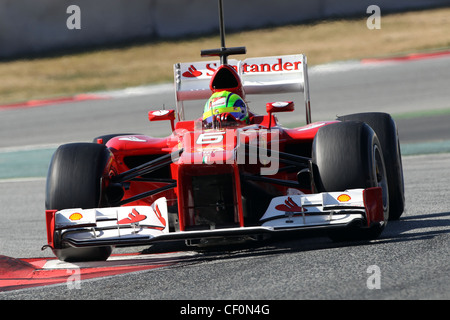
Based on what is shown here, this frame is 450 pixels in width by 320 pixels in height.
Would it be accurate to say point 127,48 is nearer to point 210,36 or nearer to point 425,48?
point 210,36

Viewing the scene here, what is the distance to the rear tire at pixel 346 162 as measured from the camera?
5.90 m

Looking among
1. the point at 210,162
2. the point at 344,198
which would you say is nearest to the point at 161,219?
the point at 210,162

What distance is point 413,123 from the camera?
13.5m

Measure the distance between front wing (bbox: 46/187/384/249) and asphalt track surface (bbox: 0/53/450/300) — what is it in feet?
0.68

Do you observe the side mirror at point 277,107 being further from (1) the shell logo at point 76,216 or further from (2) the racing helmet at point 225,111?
(1) the shell logo at point 76,216

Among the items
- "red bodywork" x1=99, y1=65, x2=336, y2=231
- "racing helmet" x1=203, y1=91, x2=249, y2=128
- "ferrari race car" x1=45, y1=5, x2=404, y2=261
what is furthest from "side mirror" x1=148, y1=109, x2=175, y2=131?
"racing helmet" x1=203, y1=91, x2=249, y2=128

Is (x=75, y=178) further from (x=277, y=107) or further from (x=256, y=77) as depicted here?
(x=256, y=77)

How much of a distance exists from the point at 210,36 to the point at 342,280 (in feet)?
45.8

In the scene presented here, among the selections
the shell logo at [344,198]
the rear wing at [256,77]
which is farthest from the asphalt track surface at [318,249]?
the rear wing at [256,77]

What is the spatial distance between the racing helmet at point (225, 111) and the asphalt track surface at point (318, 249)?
1.15 meters

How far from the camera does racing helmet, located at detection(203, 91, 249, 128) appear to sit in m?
6.93

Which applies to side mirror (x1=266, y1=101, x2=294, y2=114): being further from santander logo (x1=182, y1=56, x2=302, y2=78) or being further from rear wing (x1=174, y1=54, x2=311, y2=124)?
santander logo (x1=182, y1=56, x2=302, y2=78)

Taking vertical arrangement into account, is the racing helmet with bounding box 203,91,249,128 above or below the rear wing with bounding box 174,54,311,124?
below
